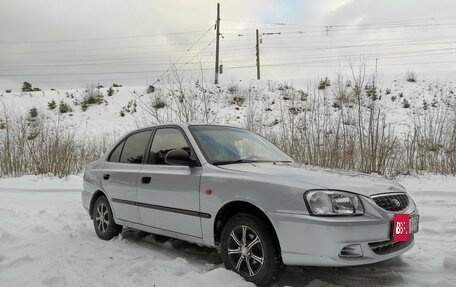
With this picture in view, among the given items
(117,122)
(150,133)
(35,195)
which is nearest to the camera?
(150,133)

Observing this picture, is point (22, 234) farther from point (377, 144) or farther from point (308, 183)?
point (377, 144)

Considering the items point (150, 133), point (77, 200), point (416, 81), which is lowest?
point (77, 200)

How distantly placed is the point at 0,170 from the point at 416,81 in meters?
25.2

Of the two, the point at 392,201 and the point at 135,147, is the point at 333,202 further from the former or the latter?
the point at 135,147

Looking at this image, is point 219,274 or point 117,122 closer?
point 219,274

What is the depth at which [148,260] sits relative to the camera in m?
4.82

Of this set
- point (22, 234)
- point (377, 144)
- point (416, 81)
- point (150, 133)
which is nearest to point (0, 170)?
point (22, 234)

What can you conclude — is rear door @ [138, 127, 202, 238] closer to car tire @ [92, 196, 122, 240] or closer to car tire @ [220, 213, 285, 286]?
car tire @ [220, 213, 285, 286]

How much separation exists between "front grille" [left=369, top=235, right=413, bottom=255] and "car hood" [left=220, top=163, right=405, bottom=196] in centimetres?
42

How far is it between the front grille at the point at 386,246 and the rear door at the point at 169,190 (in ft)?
5.55

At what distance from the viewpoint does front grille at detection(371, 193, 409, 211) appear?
12.6 ft

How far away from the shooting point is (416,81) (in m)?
29.4

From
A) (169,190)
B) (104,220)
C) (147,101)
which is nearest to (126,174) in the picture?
(104,220)

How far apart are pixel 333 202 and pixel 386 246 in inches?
26.5
